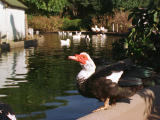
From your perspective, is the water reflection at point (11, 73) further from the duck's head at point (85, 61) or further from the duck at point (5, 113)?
the duck at point (5, 113)

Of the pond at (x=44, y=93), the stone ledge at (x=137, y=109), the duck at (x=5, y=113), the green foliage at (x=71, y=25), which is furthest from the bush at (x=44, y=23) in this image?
the duck at (x=5, y=113)

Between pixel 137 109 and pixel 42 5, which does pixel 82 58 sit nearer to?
pixel 137 109

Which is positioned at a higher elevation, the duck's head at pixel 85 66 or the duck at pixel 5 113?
the duck's head at pixel 85 66

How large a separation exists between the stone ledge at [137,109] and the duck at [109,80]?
0.25 meters

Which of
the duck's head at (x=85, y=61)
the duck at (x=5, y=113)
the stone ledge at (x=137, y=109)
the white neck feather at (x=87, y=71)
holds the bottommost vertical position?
the stone ledge at (x=137, y=109)

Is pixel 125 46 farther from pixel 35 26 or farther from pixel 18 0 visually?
pixel 35 26

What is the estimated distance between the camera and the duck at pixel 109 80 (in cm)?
517

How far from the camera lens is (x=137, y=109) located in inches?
224

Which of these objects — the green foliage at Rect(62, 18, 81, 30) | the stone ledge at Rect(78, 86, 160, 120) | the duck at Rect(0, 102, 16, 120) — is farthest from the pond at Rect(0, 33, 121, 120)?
the green foliage at Rect(62, 18, 81, 30)

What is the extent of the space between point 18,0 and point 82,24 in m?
26.9

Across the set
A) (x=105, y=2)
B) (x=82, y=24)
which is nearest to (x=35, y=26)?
(x=82, y=24)

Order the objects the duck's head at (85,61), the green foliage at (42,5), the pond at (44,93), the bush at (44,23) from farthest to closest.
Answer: the bush at (44,23) < the green foliage at (42,5) < the pond at (44,93) < the duck's head at (85,61)

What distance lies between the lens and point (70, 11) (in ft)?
243

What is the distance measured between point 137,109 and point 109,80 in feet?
2.94
